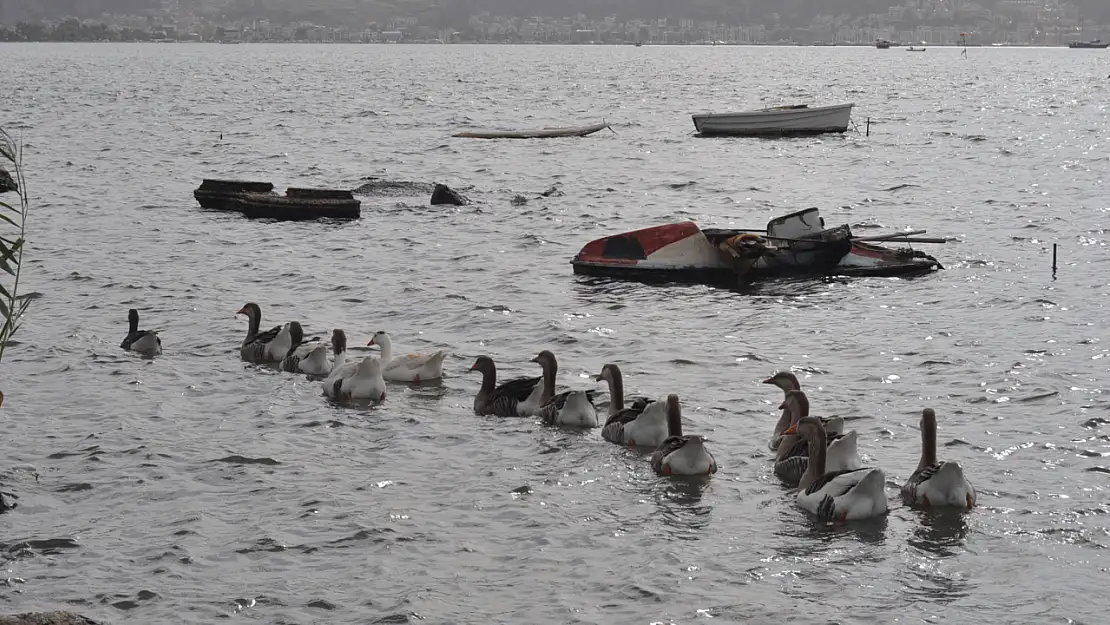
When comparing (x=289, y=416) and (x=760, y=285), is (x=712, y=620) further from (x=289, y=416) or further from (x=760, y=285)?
(x=760, y=285)

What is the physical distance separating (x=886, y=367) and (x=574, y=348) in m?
4.61

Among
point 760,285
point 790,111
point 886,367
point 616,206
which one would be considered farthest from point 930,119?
point 886,367

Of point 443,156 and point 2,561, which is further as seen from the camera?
point 443,156

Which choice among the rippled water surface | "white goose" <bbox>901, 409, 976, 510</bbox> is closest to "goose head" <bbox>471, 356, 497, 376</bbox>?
the rippled water surface

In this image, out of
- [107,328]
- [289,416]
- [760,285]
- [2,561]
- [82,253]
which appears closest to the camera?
[2,561]

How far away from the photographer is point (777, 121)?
66250 millimetres

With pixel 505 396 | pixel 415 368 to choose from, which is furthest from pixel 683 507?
pixel 415 368

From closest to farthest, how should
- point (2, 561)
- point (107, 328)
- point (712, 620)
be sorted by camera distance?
point (712, 620)
point (2, 561)
point (107, 328)

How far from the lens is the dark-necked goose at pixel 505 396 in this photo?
17.1 meters

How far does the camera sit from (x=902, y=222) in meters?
36.7

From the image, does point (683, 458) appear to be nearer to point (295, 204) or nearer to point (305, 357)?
point (305, 357)

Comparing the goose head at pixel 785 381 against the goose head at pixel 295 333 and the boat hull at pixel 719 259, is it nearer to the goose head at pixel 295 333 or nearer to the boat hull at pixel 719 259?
the goose head at pixel 295 333

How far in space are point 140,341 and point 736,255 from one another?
1099 centimetres

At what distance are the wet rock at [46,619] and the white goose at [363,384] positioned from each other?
24.9ft
